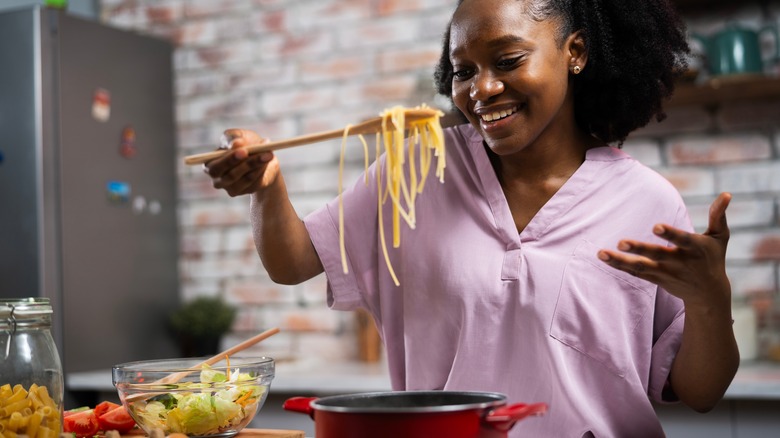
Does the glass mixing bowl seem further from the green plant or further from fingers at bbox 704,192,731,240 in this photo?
the green plant

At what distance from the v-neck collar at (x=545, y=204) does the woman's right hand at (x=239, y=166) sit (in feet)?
1.13

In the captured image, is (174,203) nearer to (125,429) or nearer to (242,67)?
(242,67)

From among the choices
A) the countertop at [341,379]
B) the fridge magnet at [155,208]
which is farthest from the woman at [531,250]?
the fridge magnet at [155,208]

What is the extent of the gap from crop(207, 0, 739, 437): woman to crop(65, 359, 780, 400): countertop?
746 millimetres

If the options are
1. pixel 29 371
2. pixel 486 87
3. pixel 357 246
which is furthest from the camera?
pixel 357 246

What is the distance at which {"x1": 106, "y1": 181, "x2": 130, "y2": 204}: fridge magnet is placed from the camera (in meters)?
2.90

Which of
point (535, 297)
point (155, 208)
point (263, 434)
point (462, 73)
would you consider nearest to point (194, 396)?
point (263, 434)

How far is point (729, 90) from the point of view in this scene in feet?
7.82

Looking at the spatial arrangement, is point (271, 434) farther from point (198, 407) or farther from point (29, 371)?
point (29, 371)

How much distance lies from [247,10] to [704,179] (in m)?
1.59

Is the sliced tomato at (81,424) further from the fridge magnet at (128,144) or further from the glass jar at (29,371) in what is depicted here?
the fridge magnet at (128,144)

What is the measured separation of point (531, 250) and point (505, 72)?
0.26 meters

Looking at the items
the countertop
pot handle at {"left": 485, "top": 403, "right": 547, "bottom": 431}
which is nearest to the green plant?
the countertop

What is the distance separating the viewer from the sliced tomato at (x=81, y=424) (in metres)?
1.16
